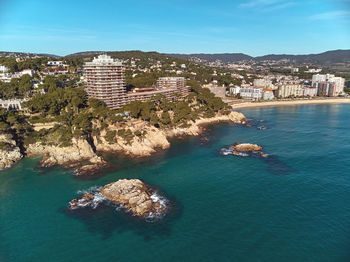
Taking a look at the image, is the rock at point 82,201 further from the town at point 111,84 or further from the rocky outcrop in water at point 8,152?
the town at point 111,84

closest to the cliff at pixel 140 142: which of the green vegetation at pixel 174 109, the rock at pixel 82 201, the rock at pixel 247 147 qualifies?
the green vegetation at pixel 174 109

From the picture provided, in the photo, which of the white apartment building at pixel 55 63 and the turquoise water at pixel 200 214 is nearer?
the turquoise water at pixel 200 214

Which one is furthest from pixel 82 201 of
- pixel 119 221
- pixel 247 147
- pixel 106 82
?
pixel 106 82

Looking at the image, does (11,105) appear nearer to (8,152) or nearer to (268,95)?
(8,152)

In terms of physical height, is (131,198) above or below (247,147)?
below

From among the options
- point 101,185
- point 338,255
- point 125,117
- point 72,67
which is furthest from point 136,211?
point 72,67
